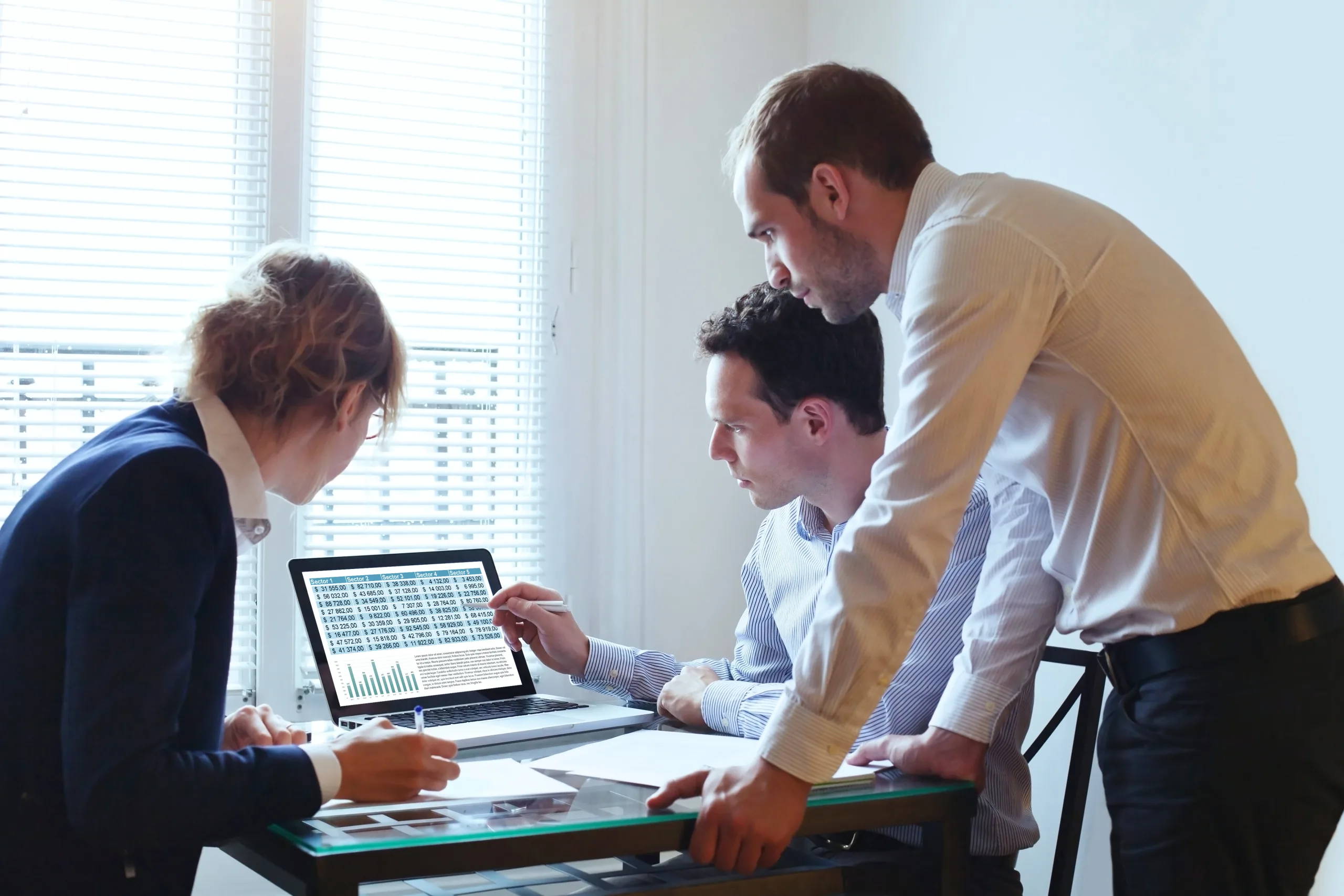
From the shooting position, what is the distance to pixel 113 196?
8.57 ft

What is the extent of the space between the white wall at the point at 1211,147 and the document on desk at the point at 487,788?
1219mm

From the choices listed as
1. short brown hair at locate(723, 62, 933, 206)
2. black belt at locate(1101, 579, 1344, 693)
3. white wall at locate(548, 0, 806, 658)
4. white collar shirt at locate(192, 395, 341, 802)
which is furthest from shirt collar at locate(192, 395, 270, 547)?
white wall at locate(548, 0, 806, 658)

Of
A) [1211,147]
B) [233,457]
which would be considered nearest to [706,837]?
[233,457]

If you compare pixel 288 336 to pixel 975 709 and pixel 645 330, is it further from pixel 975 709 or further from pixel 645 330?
pixel 645 330

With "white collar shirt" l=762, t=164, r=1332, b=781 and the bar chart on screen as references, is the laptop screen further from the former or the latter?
"white collar shirt" l=762, t=164, r=1332, b=781

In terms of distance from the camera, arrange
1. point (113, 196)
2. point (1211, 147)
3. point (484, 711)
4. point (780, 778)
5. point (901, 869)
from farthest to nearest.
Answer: point (113, 196)
point (1211, 147)
point (484, 711)
point (901, 869)
point (780, 778)

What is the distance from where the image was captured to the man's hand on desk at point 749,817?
43.9 inches

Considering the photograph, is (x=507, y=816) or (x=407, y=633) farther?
(x=407, y=633)

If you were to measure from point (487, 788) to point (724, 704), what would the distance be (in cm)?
54

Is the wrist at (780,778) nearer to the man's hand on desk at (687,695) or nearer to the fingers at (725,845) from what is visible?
the fingers at (725,845)

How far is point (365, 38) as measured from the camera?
2.85 m

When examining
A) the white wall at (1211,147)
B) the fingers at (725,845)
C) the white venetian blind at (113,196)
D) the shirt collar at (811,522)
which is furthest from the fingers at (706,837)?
the white venetian blind at (113,196)

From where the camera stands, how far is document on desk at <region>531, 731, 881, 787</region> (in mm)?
1306

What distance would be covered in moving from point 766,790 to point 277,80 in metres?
2.24
